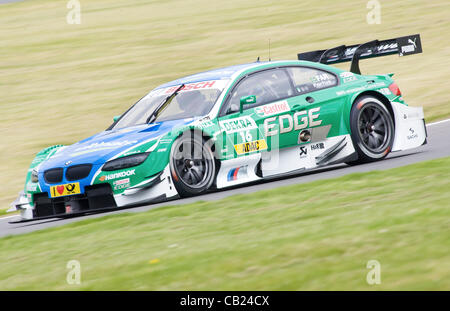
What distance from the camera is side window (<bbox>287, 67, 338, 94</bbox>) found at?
31.4ft

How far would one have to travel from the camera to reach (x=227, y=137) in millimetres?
8672

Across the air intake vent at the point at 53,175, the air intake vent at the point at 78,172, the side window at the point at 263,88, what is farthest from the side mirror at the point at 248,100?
the air intake vent at the point at 53,175

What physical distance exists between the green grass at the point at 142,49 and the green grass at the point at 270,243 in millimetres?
5399

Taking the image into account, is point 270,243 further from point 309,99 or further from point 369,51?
point 369,51

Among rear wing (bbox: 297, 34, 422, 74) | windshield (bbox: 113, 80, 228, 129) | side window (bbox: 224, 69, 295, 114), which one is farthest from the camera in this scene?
rear wing (bbox: 297, 34, 422, 74)

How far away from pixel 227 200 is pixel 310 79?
269 centimetres

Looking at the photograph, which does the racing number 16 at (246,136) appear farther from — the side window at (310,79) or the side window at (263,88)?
the side window at (310,79)

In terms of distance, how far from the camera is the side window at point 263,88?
29.9 ft

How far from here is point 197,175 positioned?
27.9 feet

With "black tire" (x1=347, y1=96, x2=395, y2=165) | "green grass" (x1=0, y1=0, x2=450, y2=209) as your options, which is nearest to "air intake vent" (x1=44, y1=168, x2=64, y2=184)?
"green grass" (x1=0, y1=0, x2=450, y2=209)

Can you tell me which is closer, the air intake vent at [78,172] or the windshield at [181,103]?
the air intake vent at [78,172]

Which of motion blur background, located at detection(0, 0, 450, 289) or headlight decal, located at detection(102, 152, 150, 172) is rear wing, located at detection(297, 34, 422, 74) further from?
headlight decal, located at detection(102, 152, 150, 172)

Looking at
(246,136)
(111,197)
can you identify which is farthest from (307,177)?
(111,197)

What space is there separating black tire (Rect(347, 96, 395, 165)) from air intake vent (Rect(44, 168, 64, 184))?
3.45 meters
